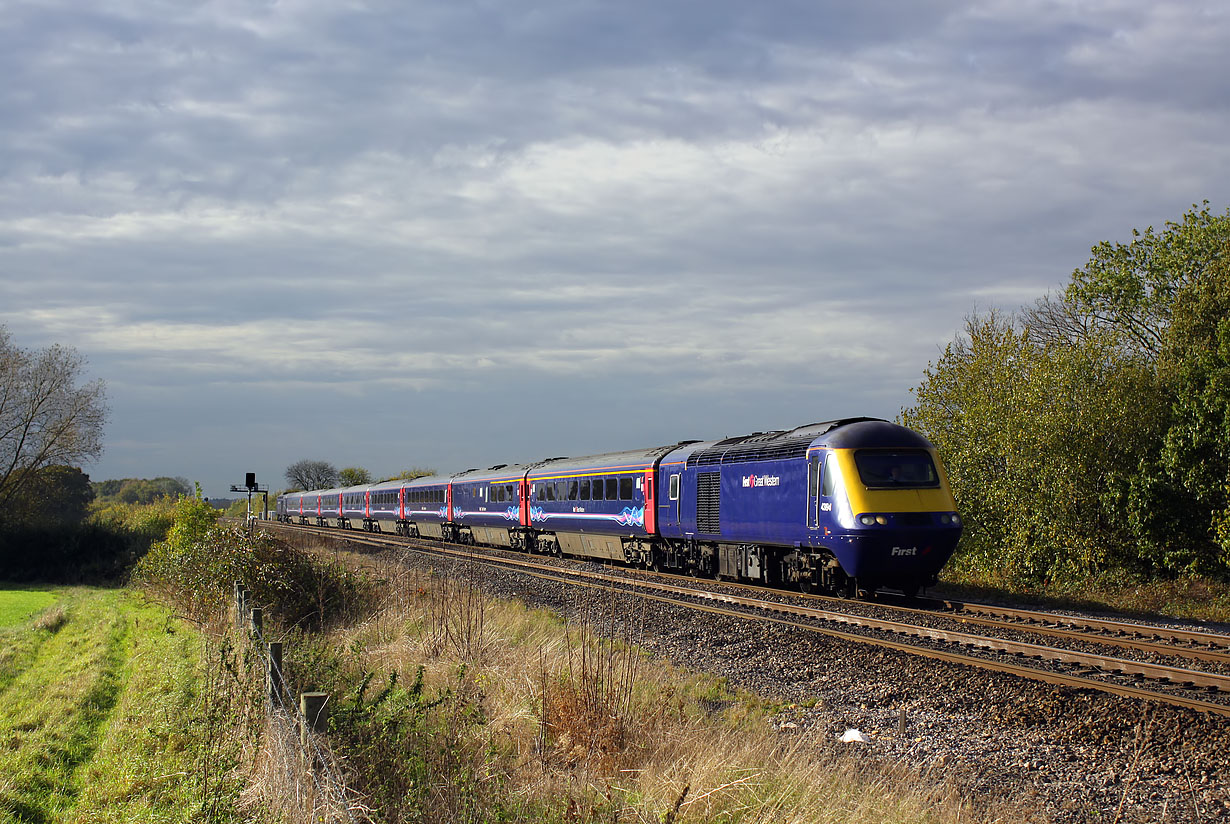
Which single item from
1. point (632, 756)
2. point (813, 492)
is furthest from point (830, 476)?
point (632, 756)

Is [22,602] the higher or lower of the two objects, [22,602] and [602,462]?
the lower

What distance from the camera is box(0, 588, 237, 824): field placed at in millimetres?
7637

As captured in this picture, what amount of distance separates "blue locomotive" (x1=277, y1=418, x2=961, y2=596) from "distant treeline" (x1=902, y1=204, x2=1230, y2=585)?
5281mm

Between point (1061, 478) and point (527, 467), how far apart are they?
1932 centimetres

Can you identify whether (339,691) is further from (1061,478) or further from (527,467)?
(527,467)

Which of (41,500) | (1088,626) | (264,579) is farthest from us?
(41,500)

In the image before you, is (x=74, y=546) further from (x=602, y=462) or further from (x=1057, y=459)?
(x=1057, y=459)

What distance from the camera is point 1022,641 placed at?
42.2ft

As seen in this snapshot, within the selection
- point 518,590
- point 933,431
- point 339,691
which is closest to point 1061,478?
point 933,431

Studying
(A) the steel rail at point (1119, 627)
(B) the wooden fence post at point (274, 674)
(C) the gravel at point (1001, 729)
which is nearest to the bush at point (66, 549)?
(C) the gravel at point (1001, 729)

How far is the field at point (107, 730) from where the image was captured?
764cm

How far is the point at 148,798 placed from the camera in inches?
299

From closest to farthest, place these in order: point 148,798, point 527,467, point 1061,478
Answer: point 148,798
point 1061,478
point 527,467

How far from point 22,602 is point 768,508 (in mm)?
22243
